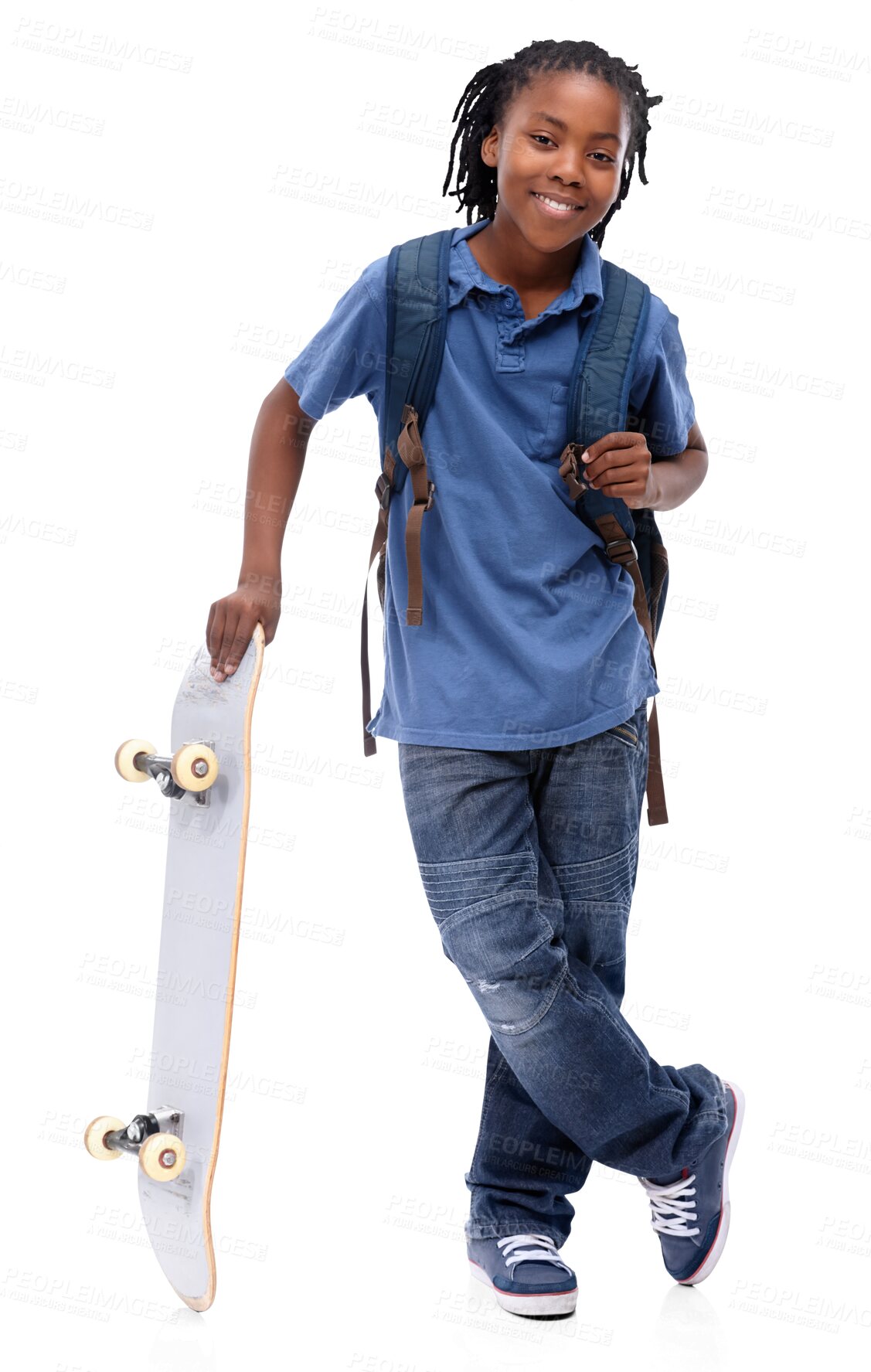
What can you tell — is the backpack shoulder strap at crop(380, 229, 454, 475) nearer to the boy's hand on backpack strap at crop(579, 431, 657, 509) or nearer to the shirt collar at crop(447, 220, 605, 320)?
the shirt collar at crop(447, 220, 605, 320)

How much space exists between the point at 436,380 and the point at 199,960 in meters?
0.84

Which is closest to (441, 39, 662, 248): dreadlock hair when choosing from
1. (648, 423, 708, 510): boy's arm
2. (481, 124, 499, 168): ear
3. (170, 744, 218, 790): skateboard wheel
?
(481, 124, 499, 168): ear

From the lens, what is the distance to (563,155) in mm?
2340

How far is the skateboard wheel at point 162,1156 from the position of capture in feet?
7.71

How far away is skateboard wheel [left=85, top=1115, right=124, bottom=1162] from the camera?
2418 mm

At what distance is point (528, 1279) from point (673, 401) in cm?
125

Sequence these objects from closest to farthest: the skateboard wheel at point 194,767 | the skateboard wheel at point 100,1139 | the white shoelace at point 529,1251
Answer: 1. the skateboard wheel at point 194,767
2. the skateboard wheel at point 100,1139
3. the white shoelace at point 529,1251

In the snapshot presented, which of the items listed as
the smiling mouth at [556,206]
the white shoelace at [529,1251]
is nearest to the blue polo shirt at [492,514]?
the smiling mouth at [556,206]

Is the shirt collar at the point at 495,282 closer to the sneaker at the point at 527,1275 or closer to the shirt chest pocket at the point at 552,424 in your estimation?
the shirt chest pocket at the point at 552,424

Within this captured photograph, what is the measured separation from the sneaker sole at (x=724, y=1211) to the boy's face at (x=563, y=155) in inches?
50.6

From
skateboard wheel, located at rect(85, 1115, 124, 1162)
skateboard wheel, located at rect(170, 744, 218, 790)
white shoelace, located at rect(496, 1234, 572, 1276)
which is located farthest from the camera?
white shoelace, located at rect(496, 1234, 572, 1276)

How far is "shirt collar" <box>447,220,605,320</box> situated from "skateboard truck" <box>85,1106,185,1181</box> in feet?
3.85

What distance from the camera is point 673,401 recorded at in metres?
2.50

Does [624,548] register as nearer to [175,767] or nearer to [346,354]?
[346,354]
